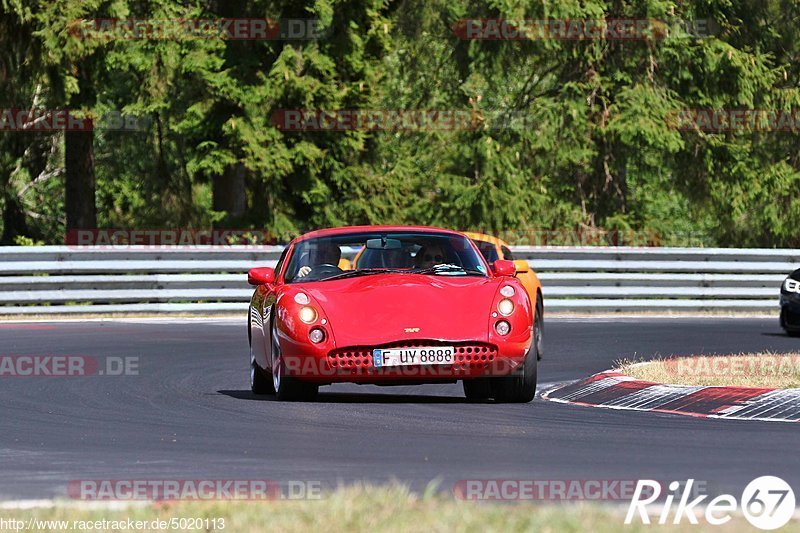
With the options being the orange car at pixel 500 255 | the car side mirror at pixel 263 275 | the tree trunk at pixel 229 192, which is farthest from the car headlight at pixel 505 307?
the tree trunk at pixel 229 192

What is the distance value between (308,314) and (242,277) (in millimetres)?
13645

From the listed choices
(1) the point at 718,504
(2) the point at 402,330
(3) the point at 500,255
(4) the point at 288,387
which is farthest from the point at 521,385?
(3) the point at 500,255

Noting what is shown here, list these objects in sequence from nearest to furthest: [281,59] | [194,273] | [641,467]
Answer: [641,467] → [194,273] → [281,59]

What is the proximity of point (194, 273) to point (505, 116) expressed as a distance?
14.1 metres

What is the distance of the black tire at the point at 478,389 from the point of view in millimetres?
13148

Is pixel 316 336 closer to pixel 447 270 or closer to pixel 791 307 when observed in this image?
pixel 447 270

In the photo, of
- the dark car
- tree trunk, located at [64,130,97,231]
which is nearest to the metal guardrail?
the dark car

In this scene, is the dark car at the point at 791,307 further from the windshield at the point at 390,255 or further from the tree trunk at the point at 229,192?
the tree trunk at the point at 229,192

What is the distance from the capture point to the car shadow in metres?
13.1

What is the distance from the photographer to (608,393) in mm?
13383

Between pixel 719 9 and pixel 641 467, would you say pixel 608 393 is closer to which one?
pixel 641 467

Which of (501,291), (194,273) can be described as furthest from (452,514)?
(194,273)

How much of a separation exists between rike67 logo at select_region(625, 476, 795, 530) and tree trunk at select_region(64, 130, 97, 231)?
86.3 ft

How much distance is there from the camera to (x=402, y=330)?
40.2ft
